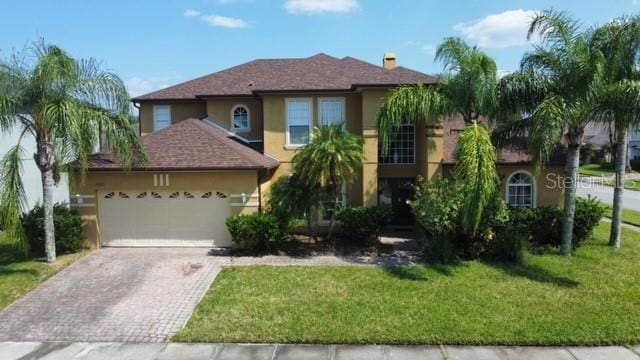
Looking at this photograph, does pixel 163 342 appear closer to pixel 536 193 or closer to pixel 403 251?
pixel 403 251

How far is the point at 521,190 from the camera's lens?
17172mm

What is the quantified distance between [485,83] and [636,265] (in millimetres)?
6860

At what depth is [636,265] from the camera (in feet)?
43.2

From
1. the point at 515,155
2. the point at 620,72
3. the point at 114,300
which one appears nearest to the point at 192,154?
the point at 114,300

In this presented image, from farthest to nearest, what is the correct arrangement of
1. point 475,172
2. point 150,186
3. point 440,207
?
point 150,186 → point 440,207 → point 475,172

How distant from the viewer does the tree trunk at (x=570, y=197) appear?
43.6 feet

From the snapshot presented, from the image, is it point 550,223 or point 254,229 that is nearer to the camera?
point 254,229

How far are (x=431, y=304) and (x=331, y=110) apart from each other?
31.6 ft

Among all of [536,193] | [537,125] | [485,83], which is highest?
[485,83]

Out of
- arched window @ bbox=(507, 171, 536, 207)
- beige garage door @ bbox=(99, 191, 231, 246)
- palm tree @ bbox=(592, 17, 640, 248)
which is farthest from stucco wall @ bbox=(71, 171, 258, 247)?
palm tree @ bbox=(592, 17, 640, 248)

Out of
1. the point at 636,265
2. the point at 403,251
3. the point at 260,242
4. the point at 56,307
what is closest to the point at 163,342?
the point at 56,307

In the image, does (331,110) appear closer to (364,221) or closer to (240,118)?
(240,118)

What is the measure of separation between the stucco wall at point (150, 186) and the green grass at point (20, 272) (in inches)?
58.2

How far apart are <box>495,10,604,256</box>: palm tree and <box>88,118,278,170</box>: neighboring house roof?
324 inches
